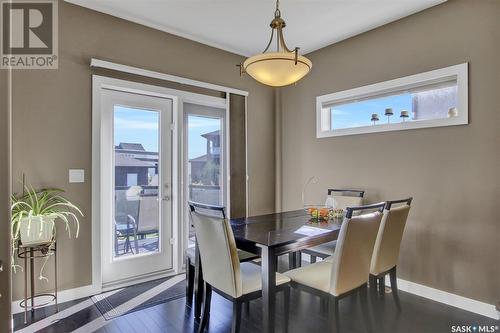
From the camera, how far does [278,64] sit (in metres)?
2.19

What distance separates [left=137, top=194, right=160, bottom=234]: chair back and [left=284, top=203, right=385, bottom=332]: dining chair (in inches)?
71.9

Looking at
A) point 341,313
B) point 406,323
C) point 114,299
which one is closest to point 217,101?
point 114,299

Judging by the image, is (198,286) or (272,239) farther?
(198,286)

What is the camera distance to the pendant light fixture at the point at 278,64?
85.2 inches

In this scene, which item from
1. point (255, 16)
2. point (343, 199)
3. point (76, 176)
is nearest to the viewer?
point (76, 176)

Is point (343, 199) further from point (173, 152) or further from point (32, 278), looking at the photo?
point (32, 278)

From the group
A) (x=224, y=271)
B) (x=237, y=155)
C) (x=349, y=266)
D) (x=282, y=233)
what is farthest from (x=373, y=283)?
(x=237, y=155)

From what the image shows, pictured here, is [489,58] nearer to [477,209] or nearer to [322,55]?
[477,209]

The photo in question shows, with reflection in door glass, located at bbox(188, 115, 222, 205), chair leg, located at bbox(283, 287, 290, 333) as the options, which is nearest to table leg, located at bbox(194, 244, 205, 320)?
chair leg, located at bbox(283, 287, 290, 333)

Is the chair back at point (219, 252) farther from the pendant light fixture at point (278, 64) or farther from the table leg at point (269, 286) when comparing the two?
the pendant light fixture at point (278, 64)

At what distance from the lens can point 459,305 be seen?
266cm

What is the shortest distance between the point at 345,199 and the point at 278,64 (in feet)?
5.91

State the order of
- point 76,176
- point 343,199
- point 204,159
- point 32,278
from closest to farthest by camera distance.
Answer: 1. point 32,278
2. point 76,176
3. point 343,199
4. point 204,159

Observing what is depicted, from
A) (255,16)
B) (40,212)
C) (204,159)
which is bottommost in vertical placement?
→ (40,212)
